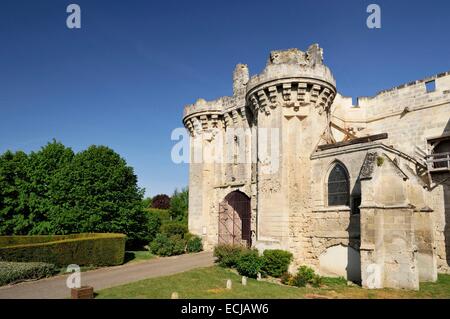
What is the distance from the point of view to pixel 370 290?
492 inches

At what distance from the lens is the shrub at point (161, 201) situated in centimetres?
5403

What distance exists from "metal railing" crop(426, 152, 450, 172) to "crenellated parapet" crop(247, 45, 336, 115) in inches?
252

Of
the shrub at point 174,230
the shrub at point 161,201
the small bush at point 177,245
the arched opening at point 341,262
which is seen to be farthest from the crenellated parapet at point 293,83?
the shrub at point 161,201

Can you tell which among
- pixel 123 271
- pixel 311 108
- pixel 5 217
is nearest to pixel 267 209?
pixel 311 108

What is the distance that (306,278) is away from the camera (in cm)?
1454

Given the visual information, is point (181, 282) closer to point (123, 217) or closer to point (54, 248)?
point (54, 248)

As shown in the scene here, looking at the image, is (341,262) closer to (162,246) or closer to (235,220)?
(235,220)

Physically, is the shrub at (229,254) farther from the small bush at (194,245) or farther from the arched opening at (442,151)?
the arched opening at (442,151)


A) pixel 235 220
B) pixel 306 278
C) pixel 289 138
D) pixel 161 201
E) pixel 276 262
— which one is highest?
pixel 289 138

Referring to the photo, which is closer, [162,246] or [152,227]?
[162,246]

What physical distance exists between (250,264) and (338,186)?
18.0ft

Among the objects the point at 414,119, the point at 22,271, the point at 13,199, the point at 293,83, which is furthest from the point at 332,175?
the point at 13,199

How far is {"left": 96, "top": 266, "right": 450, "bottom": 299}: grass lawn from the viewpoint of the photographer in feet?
36.1
